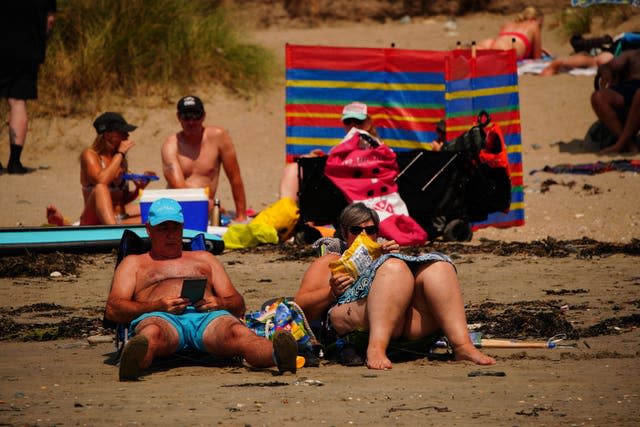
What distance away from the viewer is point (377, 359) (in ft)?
19.5

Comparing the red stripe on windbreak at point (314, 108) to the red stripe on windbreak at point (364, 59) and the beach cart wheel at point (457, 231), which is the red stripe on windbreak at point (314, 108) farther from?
the beach cart wheel at point (457, 231)

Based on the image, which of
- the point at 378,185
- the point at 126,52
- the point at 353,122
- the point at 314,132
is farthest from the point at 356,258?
the point at 126,52

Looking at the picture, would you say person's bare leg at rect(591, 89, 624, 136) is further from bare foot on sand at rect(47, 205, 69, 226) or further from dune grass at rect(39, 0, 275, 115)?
bare foot on sand at rect(47, 205, 69, 226)

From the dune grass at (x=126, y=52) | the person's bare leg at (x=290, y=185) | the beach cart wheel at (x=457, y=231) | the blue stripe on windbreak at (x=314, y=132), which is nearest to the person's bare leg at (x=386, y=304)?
the beach cart wheel at (x=457, y=231)

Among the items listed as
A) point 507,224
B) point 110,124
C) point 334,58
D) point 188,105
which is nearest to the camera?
point 110,124

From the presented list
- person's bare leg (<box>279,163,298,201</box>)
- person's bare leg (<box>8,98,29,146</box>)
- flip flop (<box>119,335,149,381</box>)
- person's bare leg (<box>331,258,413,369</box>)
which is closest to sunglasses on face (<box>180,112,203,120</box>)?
person's bare leg (<box>279,163,298,201</box>)

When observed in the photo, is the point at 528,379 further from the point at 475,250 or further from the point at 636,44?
the point at 636,44

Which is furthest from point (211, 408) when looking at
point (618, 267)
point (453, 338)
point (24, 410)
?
point (618, 267)

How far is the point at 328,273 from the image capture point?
6340mm

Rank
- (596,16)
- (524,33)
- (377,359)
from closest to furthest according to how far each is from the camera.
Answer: (377,359) → (524,33) → (596,16)

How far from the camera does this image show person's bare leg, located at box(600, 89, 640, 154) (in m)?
13.2

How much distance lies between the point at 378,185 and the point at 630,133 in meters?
4.59

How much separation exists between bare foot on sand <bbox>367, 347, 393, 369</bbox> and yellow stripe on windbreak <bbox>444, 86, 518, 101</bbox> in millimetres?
5635

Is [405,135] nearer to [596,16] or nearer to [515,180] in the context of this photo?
[515,180]
